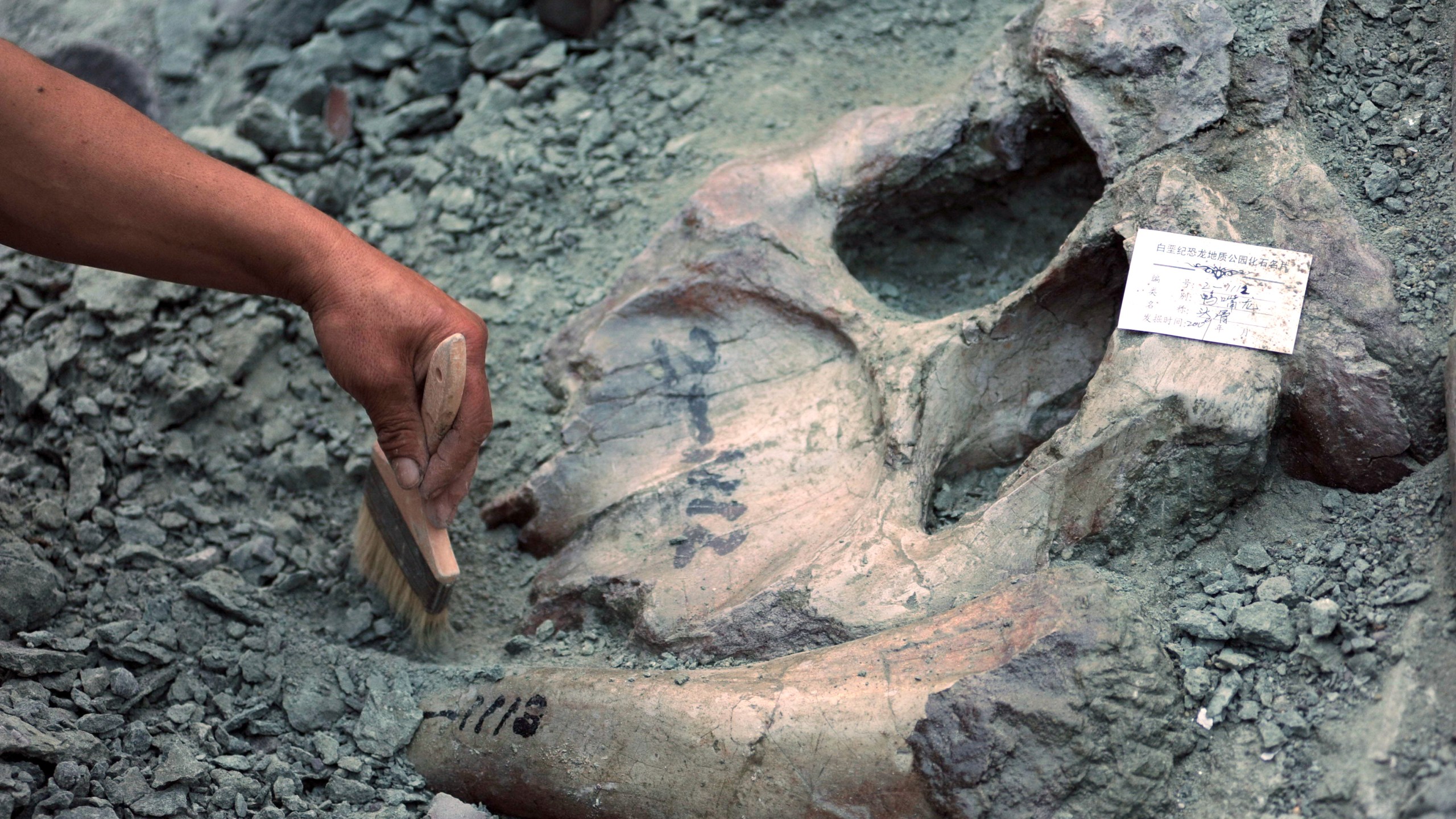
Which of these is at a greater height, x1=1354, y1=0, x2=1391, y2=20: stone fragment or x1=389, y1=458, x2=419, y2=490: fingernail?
x1=1354, y1=0, x2=1391, y2=20: stone fragment

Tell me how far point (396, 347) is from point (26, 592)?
840 mm

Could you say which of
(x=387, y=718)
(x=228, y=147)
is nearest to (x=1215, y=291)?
(x=387, y=718)

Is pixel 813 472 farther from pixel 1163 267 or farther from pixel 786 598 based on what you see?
pixel 1163 267

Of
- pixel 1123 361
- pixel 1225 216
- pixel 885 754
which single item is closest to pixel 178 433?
pixel 885 754

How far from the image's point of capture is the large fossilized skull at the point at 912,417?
1817 millimetres

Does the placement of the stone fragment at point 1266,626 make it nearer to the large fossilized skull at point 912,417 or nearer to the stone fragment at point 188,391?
the large fossilized skull at point 912,417

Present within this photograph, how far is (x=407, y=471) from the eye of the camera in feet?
6.94

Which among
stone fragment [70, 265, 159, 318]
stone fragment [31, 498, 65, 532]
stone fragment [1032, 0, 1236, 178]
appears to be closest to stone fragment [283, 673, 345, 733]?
stone fragment [31, 498, 65, 532]

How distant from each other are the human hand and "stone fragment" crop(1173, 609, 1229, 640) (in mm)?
1293

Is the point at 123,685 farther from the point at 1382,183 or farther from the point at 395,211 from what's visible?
the point at 1382,183

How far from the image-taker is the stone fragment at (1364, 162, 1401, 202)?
2.00 meters

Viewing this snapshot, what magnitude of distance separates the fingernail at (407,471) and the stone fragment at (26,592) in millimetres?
699

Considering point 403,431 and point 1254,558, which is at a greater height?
point 403,431

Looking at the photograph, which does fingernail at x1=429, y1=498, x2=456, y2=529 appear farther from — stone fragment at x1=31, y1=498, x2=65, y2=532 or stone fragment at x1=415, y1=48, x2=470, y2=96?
stone fragment at x1=415, y1=48, x2=470, y2=96
